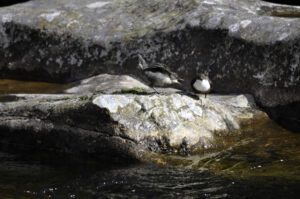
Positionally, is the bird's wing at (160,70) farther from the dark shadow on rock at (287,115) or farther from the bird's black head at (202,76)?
the dark shadow on rock at (287,115)

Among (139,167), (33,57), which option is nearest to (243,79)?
(139,167)

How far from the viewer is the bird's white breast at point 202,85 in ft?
26.6

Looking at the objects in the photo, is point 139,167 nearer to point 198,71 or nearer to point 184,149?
point 184,149

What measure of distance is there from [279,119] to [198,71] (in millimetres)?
1498

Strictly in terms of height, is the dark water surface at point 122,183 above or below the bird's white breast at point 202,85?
below

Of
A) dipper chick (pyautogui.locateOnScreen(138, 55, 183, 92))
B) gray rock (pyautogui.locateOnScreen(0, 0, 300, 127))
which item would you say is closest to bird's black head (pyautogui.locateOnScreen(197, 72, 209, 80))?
gray rock (pyautogui.locateOnScreen(0, 0, 300, 127))

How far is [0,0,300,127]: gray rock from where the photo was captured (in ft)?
26.6

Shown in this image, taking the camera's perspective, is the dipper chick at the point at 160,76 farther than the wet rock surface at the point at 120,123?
Yes

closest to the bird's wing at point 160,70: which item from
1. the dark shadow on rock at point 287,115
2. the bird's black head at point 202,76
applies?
the bird's black head at point 202,76

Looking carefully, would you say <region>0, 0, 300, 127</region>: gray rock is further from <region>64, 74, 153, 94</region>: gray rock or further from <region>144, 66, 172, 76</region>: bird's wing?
<region>144, 66, 172, 76</region>: bird's wing

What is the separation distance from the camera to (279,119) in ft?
25.7

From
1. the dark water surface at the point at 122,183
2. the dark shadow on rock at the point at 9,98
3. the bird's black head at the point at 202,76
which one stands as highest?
the bird's black head at the point at 202,76

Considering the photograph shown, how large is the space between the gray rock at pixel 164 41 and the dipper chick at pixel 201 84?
45 cm

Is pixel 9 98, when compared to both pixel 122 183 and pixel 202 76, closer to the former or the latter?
pixel 202 76
